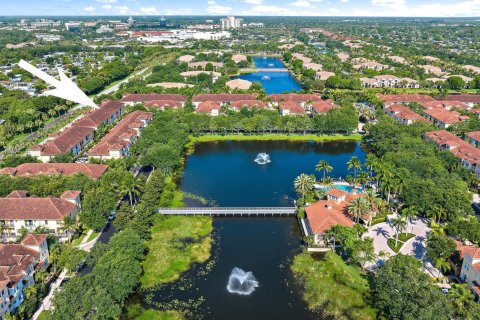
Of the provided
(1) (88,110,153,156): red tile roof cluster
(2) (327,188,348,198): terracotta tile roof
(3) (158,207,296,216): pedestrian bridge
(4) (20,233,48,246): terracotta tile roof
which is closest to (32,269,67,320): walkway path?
(4) (20,233,48,246): terracotta tile roof

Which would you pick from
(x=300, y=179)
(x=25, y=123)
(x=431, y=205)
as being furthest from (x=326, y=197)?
(x=25, y=123)

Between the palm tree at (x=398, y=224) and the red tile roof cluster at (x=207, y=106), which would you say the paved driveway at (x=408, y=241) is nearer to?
the palm tree at (x=398, y=224)

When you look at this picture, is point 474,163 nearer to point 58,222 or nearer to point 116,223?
point 116,223

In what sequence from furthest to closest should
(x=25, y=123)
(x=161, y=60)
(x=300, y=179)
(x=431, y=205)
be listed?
(x=161, y=60)
(x=25, y=123)
(x=300, y=179)
(x=431, y=205)

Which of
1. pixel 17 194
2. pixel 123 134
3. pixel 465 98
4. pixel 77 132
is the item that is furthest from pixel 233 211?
pixel 465 98

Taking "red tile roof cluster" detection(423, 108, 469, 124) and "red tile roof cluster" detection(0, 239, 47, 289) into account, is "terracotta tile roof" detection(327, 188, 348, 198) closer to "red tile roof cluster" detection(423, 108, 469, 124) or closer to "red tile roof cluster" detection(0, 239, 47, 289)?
"red tile roof cluster" detection(0, 239, 47, 289)

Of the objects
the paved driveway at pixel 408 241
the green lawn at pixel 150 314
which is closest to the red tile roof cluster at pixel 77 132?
the green lawn at pixel 150 314

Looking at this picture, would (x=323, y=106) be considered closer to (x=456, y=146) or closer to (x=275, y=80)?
(x=456, y=146)
